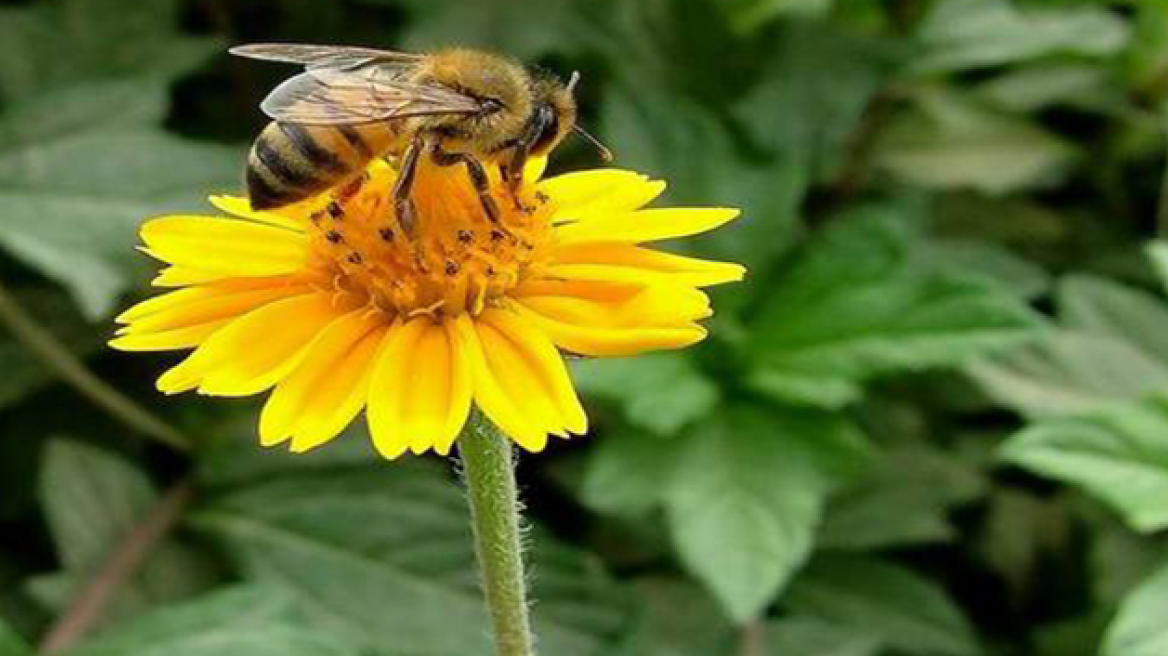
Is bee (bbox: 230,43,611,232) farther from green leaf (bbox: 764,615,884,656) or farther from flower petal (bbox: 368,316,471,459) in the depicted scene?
green leaf (bbox: 764,615,884,656)

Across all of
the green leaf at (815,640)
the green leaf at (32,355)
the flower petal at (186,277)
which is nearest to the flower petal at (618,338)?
the flower petal at (186,277)

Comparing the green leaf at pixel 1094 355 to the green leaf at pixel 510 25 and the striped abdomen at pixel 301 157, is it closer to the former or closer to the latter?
the green leaf at pixel 510 25

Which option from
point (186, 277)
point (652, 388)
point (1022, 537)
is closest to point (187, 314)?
point (186, 277)

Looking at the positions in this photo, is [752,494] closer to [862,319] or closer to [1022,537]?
[862,319]

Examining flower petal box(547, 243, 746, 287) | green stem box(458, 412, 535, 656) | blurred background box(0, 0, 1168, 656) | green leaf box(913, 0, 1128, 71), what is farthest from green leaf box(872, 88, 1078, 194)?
green stem box(458, 412, 535, 656)

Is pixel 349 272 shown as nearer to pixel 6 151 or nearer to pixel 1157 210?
pixel 6 151

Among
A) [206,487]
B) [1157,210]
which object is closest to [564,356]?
[206,487]
